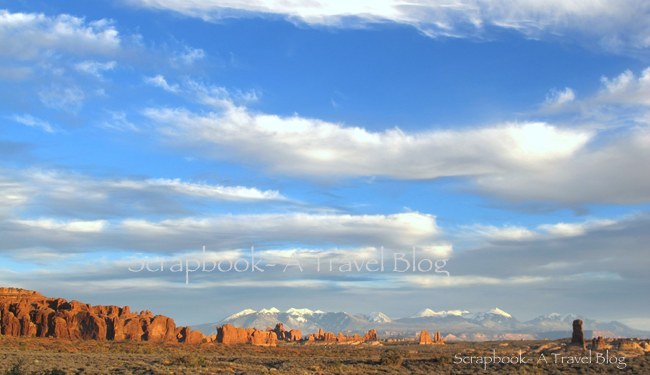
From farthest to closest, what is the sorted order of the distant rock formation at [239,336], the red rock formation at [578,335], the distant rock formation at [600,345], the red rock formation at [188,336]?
1. the distant rock formation at [239,336]
2. the red rock formation at [188,336]
3. the red rock formation at [578,335]
4. the distant rock formation at [600,345]

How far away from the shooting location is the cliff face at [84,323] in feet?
398

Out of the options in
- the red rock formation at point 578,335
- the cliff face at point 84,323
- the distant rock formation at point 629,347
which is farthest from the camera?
the cliff face at point 84,323

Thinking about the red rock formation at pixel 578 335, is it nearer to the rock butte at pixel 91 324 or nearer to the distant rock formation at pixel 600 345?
the distant rock formation at pixel 600 345

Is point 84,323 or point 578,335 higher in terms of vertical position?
point 578,335

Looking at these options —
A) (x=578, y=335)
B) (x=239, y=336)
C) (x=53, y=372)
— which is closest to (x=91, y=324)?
(x=239, y=336)

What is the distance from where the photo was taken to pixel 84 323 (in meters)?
126

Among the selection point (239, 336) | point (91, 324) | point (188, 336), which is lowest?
point (239, 336)

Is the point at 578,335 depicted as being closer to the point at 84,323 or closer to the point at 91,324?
the point at 91,324

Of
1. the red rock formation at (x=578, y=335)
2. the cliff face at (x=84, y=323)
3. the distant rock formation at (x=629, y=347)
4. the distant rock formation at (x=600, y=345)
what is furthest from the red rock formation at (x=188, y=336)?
the distant rock formation at (x=629, y=347)

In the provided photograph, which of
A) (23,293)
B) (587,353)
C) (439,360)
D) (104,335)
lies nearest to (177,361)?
(439,360)

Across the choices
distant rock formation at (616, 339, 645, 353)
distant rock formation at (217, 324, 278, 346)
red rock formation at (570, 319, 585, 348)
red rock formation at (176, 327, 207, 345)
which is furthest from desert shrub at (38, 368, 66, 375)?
distant rock formation at (217, 324, 278, 346)

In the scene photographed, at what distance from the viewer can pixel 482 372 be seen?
187 feet

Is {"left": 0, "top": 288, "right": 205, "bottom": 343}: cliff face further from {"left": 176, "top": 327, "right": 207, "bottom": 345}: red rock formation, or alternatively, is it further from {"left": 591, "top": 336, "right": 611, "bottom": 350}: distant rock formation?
{"left": 591, "top": 336, "right": 611, "bottom": 350}: distant rock formation

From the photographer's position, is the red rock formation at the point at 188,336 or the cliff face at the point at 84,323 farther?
the red rock formation at the point at 188,336
